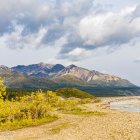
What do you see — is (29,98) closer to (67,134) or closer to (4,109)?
(4,109)

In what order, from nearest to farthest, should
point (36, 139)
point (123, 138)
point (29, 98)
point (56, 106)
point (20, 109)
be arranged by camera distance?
point (123, 138) < point (36, 139) < point (20, 109) < point (29, 98) < point (56, 106)

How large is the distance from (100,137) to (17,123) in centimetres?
3097

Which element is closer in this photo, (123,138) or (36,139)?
(123,138)

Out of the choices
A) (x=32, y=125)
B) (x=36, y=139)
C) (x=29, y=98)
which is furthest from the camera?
(x=29, y=98)

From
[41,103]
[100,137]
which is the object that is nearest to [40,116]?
[41,103]

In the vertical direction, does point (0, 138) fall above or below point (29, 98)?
below

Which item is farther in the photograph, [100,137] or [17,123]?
[17,123]

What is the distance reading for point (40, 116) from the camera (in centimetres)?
8469

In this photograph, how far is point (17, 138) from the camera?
177ft

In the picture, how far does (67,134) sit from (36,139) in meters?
5.12

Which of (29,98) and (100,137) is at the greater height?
(29,98)

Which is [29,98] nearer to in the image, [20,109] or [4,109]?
[20,109]

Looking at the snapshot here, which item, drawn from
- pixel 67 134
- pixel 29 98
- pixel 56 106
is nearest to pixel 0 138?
pixel 67 134

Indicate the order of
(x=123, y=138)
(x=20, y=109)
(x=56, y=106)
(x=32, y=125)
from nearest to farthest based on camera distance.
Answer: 1. (x=123, y=138)
2. (x=32, y=125)
3. (x=20, y=109)
4. (x=56, y=106)
